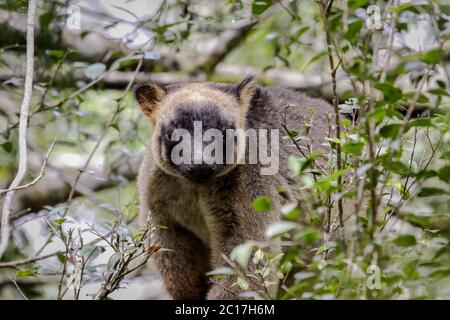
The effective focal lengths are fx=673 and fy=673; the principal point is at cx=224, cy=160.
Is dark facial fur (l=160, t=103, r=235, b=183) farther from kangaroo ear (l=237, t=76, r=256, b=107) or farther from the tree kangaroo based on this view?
kangaroo ear (l=237, t=76, r=256, b=107)

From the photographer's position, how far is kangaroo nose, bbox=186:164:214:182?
5.14m

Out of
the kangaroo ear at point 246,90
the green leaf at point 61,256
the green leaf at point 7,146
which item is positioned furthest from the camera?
the green leaf at point 7,146

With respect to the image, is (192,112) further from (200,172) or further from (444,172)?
(444,172)

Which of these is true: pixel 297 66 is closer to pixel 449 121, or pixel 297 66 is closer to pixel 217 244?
pixel 217 244

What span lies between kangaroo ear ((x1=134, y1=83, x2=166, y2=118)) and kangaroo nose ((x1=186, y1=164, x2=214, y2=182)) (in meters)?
0.99

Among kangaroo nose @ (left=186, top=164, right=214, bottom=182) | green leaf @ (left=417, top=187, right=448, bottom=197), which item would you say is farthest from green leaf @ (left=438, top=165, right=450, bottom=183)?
kangaroo nose @ (left=186, top=164, right=214, bottom=182)

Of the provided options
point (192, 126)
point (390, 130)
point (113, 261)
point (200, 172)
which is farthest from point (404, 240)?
point (192, 126)

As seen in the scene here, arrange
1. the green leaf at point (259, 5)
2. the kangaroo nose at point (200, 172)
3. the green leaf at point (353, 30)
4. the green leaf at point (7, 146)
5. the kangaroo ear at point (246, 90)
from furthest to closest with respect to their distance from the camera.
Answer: the green leaf at point (7, 146)
the kangaroo ear at point (246, 90)
the kangaroo nose at point (200, 172)
the green leaf at point (259, 5)
the green leaf at point (353, 30)

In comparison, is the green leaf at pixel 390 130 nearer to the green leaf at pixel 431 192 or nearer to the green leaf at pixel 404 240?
the green leaf at pixel 431 192

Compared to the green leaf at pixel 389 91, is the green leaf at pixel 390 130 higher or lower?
lower

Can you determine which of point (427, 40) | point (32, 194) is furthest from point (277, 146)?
point (32, 194)

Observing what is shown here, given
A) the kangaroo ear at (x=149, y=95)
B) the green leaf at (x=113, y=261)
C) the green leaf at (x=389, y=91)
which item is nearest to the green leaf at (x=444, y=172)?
the green leaf at (x=389, y=91)

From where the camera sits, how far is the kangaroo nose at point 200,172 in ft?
16.9

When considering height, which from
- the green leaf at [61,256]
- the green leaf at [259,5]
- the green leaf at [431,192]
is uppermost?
the green leaf at [259,5]
